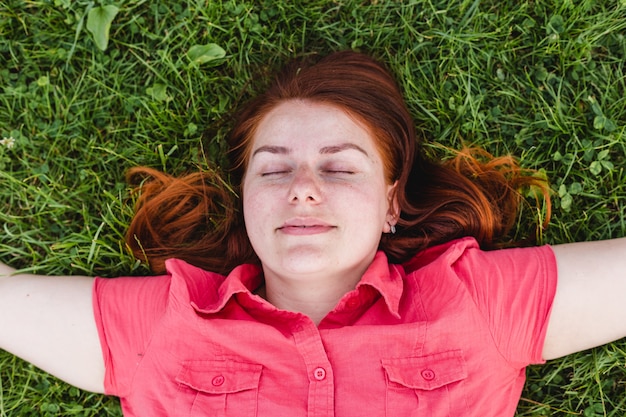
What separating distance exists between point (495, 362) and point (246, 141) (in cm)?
181

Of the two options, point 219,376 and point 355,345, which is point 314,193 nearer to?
point 355,345

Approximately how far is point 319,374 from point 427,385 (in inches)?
20.6

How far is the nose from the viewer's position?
2.95m

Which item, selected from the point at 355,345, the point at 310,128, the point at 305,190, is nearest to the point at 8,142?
the point at 310,128

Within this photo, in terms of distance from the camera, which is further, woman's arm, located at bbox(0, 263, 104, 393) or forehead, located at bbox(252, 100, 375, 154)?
woman's arm, located at bbox(0, 263, 104, 393)

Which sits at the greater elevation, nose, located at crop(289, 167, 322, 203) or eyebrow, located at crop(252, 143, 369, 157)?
eyebrow, located at crop(252, 143, 369, 157)

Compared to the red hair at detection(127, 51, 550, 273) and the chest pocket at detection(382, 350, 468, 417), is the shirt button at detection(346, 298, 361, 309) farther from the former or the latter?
the red hair at detection(127, 51, 550, 273)

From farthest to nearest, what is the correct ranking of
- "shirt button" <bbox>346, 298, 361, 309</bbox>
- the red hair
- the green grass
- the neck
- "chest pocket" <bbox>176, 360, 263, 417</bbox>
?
the green grass, the red hair, the neck, "shirt button" <bbox>346, 298, 361, 309</bbox>, "chest pocket" <bbox>176, 360, 263, 417</bbox>

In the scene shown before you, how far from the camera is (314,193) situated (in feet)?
9.70

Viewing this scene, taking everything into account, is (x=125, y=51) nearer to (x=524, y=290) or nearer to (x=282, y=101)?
(x=282, y=101)

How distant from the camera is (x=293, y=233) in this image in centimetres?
298

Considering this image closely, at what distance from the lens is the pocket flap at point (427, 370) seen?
118 inches

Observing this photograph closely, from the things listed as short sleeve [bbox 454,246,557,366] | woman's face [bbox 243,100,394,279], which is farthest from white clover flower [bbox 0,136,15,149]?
short sleeve [bbox 454,246,557,366]

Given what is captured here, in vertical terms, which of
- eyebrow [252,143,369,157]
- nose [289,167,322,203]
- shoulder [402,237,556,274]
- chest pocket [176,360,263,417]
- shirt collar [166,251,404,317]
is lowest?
chest pocket [176,360,263,417]
